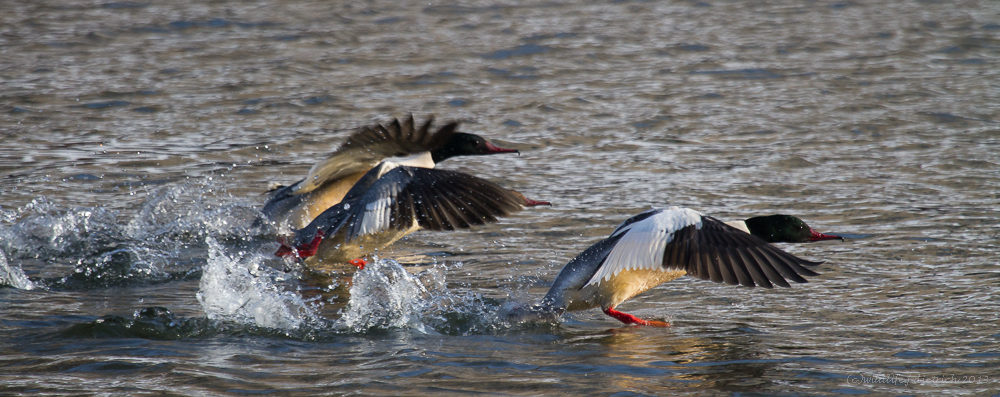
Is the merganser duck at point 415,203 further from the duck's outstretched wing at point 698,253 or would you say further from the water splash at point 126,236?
the water splash at point 126,236

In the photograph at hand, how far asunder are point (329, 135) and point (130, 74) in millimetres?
4053

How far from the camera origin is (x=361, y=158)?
22.9 ft

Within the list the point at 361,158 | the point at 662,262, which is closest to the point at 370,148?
the point at 361,158

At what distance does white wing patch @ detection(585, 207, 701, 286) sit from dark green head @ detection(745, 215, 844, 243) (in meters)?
1.00

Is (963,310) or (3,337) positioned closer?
(3,337)

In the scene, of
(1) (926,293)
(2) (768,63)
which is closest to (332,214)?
(1) (926,293)

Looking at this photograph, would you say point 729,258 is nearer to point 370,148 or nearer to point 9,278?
point 370,148

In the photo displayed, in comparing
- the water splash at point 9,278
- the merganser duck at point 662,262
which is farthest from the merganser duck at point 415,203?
the water splash at point 9,278

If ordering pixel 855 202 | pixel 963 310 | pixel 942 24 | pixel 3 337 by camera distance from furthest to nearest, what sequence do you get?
pixel 942 24 → pixel 855 202 → pixel 963 310 → pixel 3 337

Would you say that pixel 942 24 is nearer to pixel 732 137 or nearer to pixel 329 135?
pixel 732 137

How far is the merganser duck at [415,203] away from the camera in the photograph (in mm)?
5566

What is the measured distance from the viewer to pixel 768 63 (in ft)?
44.0

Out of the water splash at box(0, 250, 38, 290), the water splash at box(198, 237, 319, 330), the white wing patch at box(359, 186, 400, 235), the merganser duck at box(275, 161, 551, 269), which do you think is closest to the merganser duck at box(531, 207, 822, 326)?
the merganser duck at box(275, 161, 551, 269)

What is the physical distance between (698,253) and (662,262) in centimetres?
20
